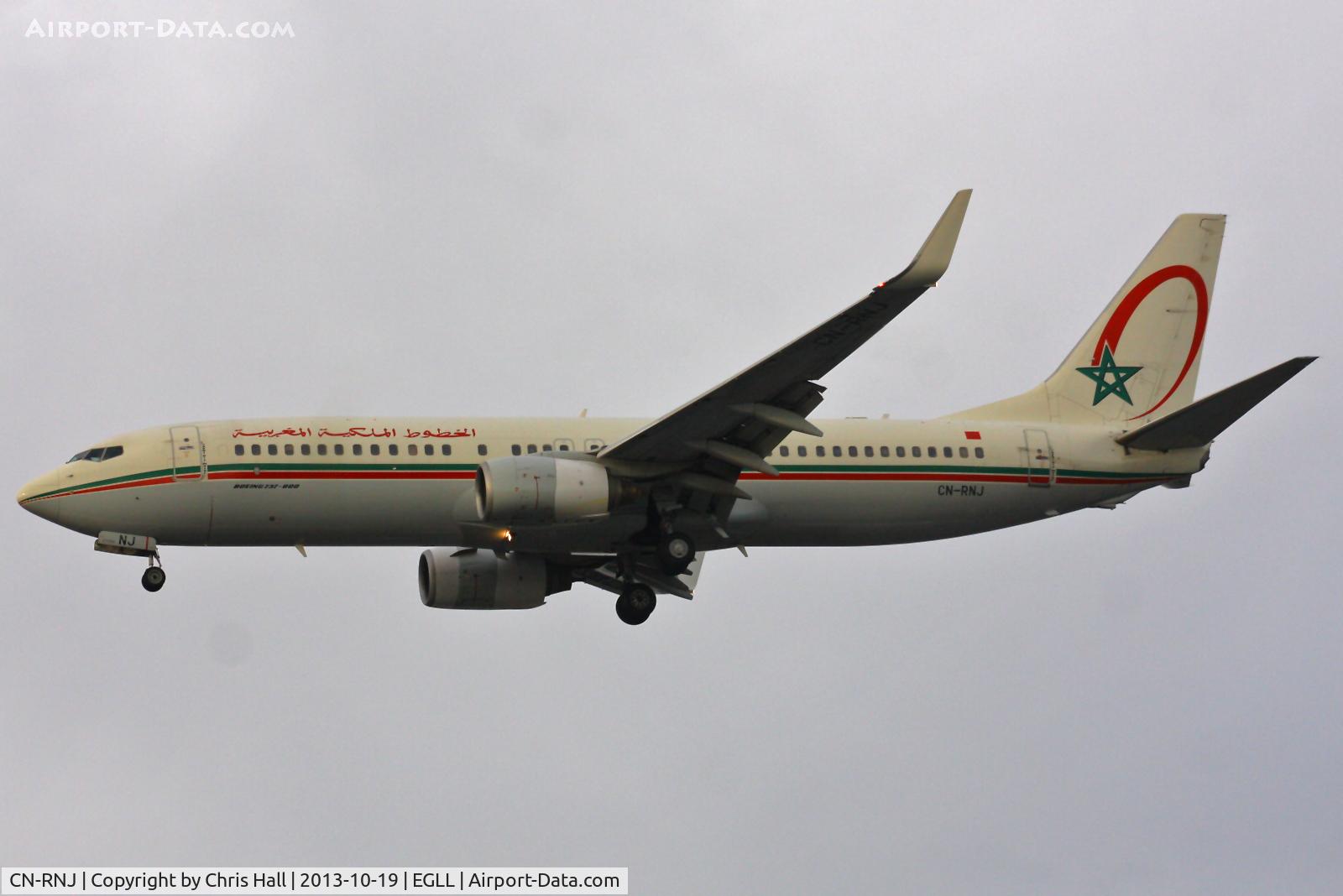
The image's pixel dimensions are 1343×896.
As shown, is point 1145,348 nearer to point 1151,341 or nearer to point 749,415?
point 1151,341

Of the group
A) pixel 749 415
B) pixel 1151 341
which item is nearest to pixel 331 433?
pixel 749 415

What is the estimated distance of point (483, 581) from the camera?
47062 millimetres

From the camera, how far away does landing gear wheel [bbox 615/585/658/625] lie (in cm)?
4653

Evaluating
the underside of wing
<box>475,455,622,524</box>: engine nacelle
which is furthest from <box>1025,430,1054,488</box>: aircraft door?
<box>475,455,622,524</box>: engine nacelle

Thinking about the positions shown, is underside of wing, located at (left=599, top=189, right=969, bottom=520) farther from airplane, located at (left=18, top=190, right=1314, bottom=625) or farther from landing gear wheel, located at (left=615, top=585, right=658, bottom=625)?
landing gear wheel, located at (left=615, top=585, right=658, bottom=625)

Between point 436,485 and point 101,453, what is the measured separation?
7172 mm

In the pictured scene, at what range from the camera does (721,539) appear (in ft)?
147

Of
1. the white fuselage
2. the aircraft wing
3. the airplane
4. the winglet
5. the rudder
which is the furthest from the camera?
the rudder

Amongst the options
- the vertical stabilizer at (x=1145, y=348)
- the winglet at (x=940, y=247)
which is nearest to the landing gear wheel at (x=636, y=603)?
the vertical stabilizer at (x=1145, y=348)

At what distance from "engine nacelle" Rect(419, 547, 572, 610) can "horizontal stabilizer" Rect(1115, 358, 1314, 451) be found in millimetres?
13615

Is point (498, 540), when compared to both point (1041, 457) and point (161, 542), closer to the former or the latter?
point (161, 542)

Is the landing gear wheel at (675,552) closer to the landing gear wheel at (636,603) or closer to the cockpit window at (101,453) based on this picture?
the landing gear wheel at (636,603)

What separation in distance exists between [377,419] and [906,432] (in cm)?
1157

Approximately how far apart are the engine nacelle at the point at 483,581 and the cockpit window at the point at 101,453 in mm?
7516
